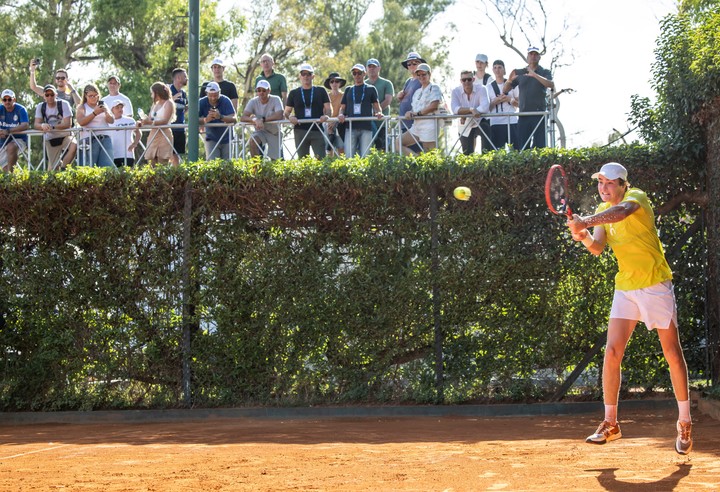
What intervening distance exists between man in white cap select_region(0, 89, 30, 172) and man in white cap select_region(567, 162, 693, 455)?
10.1 meters

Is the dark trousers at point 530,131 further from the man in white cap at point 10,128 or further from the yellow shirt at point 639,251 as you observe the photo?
the man in white cap at point 10,128

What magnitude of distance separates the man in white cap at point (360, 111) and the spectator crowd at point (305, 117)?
0.05 feet

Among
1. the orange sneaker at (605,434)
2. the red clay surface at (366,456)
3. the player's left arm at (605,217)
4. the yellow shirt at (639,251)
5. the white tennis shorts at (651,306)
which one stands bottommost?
the red clay surface at (366,456)

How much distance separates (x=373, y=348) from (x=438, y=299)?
1.02 metres

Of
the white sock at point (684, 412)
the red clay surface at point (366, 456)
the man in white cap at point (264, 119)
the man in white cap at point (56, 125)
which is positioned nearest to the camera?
the red clay surface at point (366, 456)

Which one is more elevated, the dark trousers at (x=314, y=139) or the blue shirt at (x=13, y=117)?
the blue shirt at (x=13, y=117)

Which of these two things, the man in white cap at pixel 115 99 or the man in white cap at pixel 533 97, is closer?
the man in white cap at pixel 533 97

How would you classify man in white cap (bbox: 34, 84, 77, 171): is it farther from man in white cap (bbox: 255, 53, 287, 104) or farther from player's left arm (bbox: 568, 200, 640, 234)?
player's left arm (bbox: 568, 200, 640, 234)

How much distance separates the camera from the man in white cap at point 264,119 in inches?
566

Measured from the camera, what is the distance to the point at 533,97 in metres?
13.9

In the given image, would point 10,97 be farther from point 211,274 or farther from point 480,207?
point 480,207

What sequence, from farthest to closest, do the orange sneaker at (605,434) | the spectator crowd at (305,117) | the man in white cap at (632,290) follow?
1. the spectator crowd at (305,117)
2. the orange sneaker at (605,434)
3. the man in white cap at (632,290)

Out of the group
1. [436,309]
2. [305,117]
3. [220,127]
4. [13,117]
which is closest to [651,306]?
[436,309]

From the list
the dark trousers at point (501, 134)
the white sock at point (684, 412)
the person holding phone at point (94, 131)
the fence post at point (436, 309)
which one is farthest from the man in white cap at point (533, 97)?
the white sock at point (684, 412)
